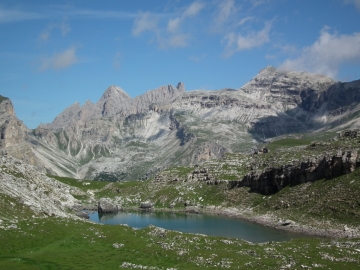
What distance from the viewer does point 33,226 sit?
249ft

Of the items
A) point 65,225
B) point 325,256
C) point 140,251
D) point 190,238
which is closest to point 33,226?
point 65,225

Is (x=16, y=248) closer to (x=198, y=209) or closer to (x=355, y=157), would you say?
(x=355, y=157)

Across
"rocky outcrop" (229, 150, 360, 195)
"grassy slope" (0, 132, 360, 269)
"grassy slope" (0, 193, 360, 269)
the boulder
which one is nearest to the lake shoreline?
the boulder

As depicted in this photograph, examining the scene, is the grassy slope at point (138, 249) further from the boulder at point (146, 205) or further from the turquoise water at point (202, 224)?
the boulder at point (146, 205)

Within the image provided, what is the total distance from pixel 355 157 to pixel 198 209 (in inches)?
2873

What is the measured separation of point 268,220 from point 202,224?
22.7 m

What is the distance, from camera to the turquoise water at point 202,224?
358 ft

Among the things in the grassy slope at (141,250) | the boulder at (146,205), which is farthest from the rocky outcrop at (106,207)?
the grassy slope at (141,250)

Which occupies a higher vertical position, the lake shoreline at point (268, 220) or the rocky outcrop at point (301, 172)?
the rocky outcrop at point (301, 172)

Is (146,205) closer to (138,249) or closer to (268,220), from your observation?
(268,220)

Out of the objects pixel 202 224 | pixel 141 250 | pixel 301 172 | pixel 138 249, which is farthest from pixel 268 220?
pixel 141 250

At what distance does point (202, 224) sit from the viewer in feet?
447

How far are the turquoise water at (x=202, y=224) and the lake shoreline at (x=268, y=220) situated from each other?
295 cm

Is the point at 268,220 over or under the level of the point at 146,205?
under
